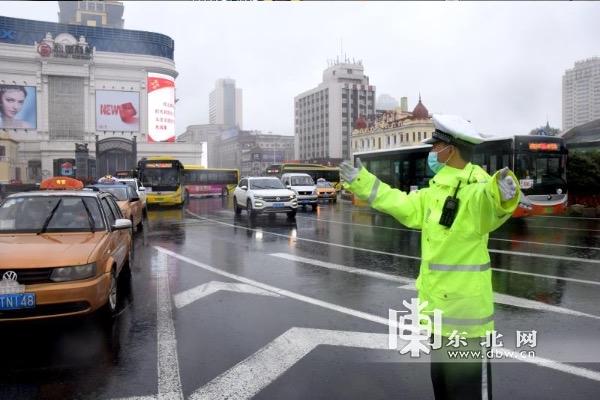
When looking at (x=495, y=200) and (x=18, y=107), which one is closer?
(x=495, y=200)

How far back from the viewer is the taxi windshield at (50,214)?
21.7ft

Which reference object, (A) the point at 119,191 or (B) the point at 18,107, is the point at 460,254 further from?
(B) the point at 18,107

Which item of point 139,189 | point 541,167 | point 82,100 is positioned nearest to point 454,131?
point 541,167

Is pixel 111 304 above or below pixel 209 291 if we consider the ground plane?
above

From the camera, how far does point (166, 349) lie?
5145 millimetres

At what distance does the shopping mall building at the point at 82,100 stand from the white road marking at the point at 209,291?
209 feet

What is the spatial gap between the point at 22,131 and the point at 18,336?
77.3 metres

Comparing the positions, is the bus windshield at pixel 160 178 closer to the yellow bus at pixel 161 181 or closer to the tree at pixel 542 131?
the yellow bus at pixel 161 181

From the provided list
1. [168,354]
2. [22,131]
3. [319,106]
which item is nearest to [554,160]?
[168,354]

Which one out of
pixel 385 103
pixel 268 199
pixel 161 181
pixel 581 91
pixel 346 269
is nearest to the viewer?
pixel 346 269

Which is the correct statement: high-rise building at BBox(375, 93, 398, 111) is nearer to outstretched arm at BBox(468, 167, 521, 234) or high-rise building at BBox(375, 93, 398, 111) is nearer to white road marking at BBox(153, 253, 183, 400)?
white road marking at BBox(153, 253, 183, 400)

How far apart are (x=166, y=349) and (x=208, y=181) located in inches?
1684

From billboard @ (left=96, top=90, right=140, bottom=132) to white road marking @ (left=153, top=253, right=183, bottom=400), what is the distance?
75647 mm

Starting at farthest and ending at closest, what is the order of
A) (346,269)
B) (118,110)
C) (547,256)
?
(118,110) → (547,256) → (346,269)
